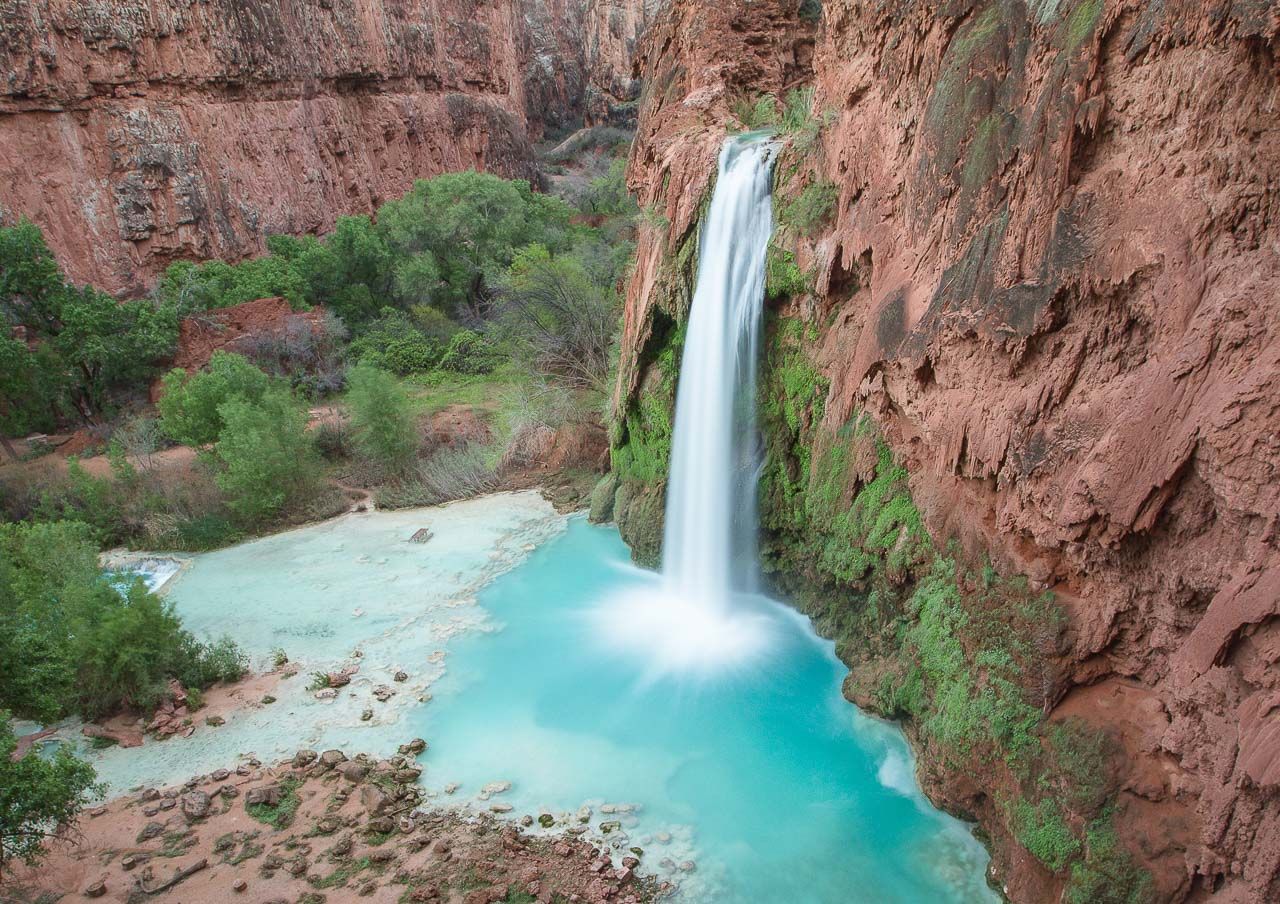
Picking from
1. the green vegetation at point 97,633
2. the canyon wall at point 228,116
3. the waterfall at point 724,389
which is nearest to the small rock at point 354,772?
the green vegetation at point 97,633

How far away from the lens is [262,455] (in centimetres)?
1600

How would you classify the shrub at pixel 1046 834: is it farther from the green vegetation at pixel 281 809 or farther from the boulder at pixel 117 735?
the boulder at pixel 117 735

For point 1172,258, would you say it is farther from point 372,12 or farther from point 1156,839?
point 372,12

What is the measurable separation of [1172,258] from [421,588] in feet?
39.8

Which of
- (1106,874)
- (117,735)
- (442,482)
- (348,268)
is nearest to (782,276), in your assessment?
(1106,874)

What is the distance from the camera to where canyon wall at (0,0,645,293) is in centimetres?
2528

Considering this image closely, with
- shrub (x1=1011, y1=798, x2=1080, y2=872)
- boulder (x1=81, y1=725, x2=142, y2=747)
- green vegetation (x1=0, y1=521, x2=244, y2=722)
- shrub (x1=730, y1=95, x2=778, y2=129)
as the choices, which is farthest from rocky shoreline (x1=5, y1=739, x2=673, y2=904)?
shrub (x1=730, y1=95, x2=778, y2=129)

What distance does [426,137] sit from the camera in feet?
121

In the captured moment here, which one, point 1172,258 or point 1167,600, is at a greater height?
point 1172,258

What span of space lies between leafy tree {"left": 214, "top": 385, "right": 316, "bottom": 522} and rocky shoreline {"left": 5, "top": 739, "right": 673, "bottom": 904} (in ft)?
28.5

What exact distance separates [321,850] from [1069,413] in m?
8.49

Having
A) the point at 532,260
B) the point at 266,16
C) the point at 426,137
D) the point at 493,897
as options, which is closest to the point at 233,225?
the point at 266,16

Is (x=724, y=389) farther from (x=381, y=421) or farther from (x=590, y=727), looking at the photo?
(x=381, y=421)

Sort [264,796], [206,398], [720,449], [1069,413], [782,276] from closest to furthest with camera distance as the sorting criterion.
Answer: [1069,413] → [264,796] → [782,276] → [720,449] → [206,398]
